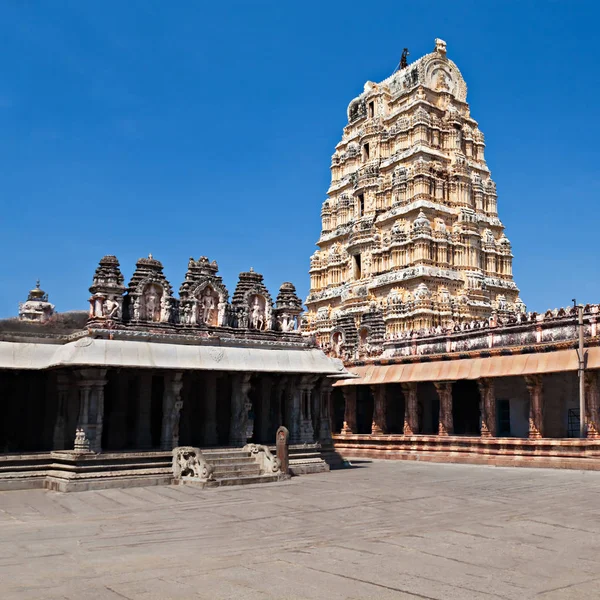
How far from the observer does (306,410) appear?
85.8 ft

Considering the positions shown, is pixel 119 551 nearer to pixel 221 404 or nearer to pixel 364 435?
pixel 221 404

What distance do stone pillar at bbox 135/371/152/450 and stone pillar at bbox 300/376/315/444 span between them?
5.84 meters

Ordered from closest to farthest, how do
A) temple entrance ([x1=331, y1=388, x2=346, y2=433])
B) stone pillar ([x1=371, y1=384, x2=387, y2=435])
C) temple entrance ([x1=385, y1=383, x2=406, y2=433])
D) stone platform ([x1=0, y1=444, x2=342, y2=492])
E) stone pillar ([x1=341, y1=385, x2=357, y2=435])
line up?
stone platform ([x1=0, y1=444, x2=342, y2=492]) → stone pillar ([x1=371, y1=384, x2=387, y2=435]) → temple entrance ([x1=385, y1=383, x2=406, y2=433]) → stone pillar ([x1=341, y1=385, x2=357, y2=435]) → temple entrance ([x1=331, y1=388, x2=346, y2=433])

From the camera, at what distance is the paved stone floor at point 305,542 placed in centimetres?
893

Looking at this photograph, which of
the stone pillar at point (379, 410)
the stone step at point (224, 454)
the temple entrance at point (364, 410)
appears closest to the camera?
the stone step at point (224, 454)

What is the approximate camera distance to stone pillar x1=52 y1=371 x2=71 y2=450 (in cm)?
2205

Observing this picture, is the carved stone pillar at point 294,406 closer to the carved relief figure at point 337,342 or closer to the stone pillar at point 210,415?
the stone pillar at point 210,415

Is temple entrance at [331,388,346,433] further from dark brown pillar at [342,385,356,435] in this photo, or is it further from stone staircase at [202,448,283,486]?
stone staircase at [202,448,283,486]

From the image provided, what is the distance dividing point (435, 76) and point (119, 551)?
6121cm

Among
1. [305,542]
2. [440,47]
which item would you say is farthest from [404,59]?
[305,542]

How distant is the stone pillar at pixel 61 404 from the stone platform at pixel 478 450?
17.3m

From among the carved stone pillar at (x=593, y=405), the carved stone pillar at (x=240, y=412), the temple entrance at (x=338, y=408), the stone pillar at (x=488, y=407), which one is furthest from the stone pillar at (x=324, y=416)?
the temple entrance at (x=338, y=408)

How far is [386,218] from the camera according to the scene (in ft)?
200

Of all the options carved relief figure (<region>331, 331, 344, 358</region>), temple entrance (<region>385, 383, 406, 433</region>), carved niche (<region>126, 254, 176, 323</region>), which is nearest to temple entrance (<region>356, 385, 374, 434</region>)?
temple entrance (<region>385, 383, 406, 433</region>)
